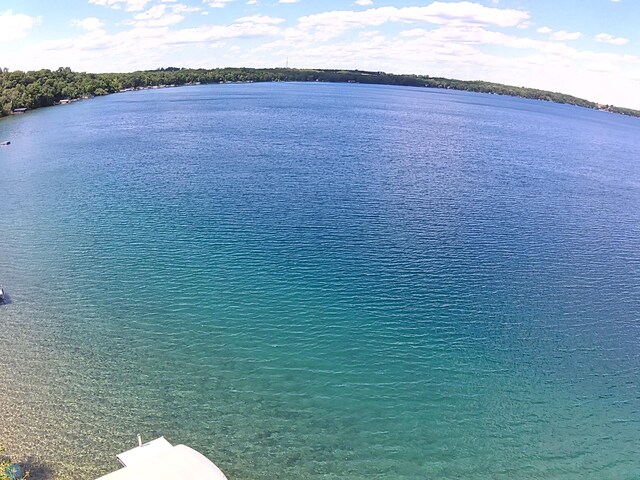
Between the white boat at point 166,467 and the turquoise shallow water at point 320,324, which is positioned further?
the turquoise shallow water at point 320,324

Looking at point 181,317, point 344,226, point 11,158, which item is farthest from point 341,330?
point 11,158

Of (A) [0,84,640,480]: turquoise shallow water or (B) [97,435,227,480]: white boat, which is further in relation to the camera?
(A) [0,84,640,480]: turquoise shallow water

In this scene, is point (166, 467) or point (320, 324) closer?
point (166, 467)

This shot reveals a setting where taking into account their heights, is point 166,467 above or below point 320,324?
below
